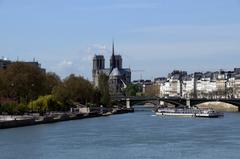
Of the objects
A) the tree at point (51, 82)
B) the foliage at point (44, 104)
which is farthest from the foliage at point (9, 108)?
the tree at point (51, 82)

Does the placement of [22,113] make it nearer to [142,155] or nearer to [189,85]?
[142,155]

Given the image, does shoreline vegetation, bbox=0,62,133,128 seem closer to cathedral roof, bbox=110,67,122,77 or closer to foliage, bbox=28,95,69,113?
foliage, bbox=28,95,69,113

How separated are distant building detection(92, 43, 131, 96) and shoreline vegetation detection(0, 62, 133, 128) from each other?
4989cm

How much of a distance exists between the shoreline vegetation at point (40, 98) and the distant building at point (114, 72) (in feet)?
164

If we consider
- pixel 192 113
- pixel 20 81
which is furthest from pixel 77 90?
pixel 20 81

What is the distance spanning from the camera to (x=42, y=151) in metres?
28.8

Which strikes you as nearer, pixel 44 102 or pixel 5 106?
pixel 5 106

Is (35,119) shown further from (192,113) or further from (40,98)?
(192,113)

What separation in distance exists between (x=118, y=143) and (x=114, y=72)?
99544 millimetres

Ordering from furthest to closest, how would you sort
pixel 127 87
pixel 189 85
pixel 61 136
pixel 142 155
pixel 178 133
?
pixel 189 85, pixel 127 87, pixel 178 133, pixel 61 136, pixel 142 155

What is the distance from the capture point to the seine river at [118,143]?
27.5 meters

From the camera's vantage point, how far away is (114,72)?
5182 inches

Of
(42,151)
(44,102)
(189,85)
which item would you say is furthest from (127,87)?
(42,151)

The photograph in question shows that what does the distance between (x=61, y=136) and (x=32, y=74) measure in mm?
22705
